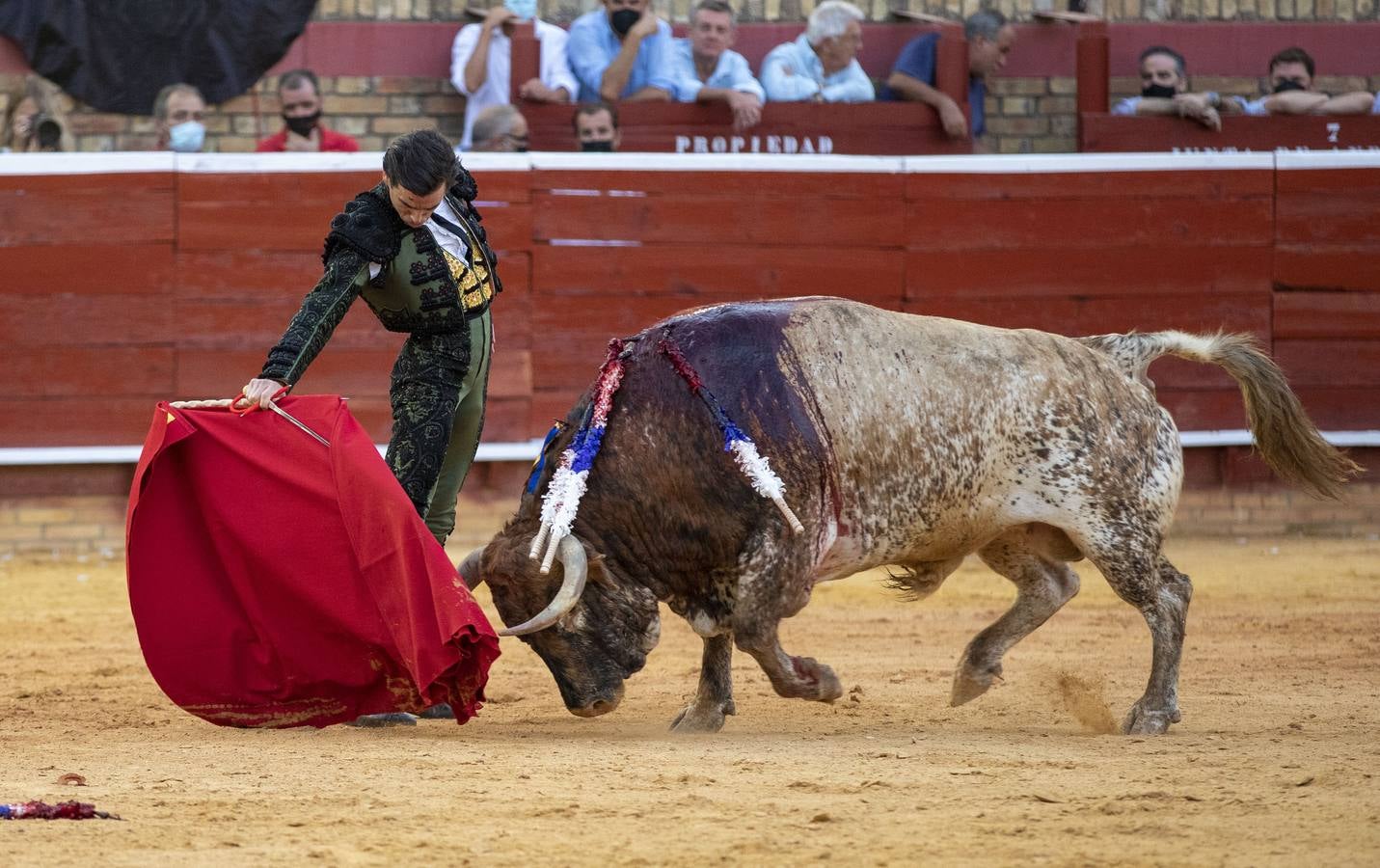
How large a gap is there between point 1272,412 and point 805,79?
4387mm

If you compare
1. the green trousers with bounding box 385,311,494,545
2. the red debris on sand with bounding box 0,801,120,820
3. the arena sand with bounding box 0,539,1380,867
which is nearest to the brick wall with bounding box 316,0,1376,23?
the arena sand with bounding box 0,539,1380,867

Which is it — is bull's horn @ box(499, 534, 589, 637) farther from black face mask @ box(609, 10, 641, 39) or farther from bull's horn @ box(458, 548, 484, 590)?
black face mask @ box(609, 10, 641, 39)

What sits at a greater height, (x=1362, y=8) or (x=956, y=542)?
(x=1362, y=8)

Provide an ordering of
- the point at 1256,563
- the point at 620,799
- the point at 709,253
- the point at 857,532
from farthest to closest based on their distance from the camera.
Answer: the point at 709,253
the point at 1256,563
the point at 857,532
the point at 620,799

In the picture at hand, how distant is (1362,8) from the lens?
396 inches

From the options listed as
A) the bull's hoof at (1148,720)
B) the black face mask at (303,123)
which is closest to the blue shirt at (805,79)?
the black face mask at (303,123)

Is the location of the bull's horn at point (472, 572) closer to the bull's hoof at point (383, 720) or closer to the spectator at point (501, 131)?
the bull's hoof at point (383, 720)

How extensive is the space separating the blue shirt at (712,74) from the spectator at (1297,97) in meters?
2.41

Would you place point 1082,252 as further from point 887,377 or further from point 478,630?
point 478,630

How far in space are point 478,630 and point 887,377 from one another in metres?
1.19

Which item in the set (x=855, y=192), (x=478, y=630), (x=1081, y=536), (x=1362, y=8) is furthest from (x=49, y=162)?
(x=1362, y=8)

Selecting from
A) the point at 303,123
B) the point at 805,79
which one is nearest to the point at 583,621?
the point at 303,123

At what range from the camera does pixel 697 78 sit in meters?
8.96

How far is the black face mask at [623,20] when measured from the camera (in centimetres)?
885
